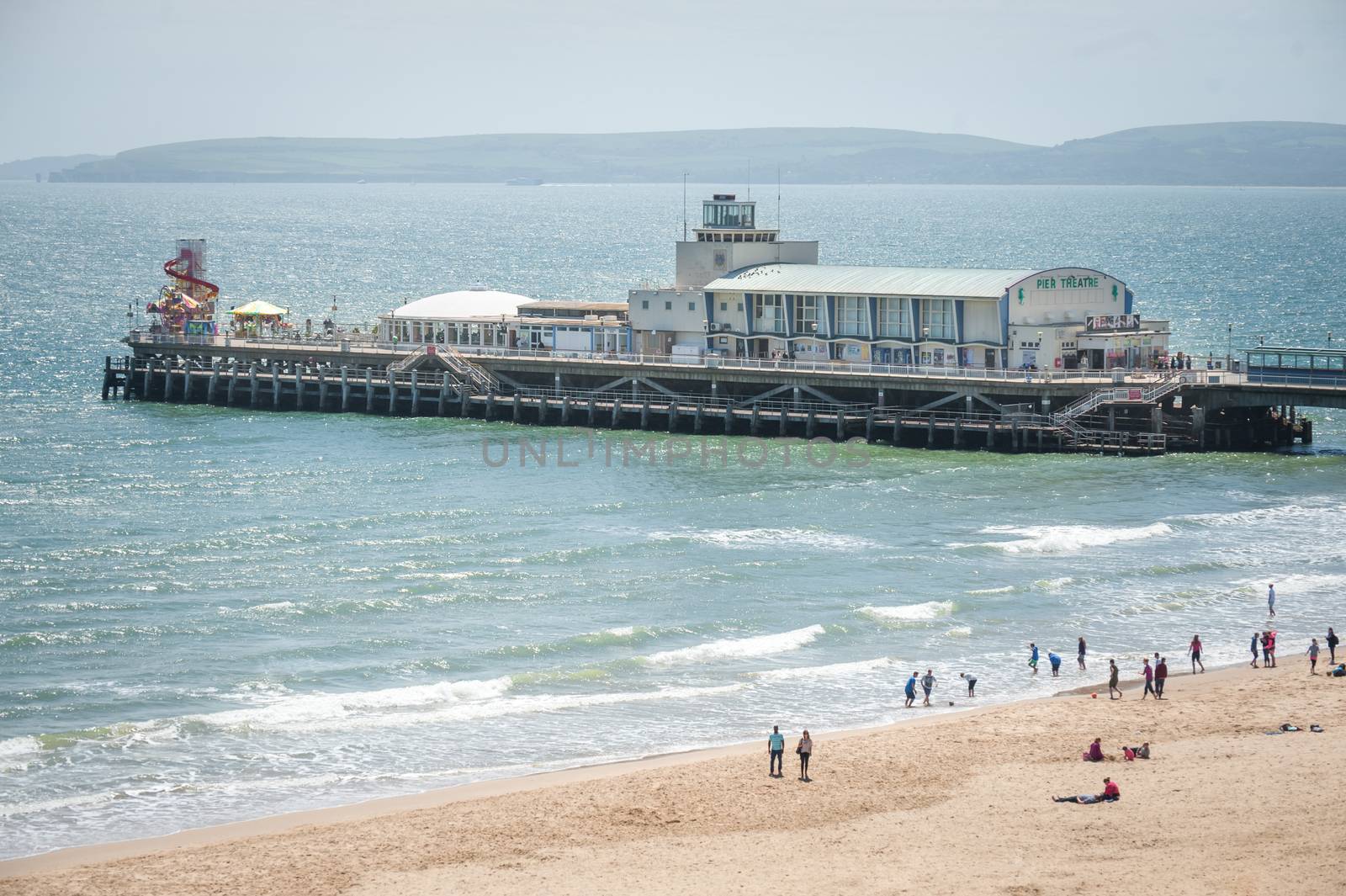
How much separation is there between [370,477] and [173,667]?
2672cm

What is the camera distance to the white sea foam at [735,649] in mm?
46281

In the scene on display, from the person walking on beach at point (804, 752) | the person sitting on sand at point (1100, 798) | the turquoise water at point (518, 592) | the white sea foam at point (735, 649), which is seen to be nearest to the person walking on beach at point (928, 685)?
the turquoise water at point (518, 592)

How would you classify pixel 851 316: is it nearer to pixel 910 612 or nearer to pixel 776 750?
pixel 910 612

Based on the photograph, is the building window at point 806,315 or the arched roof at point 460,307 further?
the arched roof at point 460,307

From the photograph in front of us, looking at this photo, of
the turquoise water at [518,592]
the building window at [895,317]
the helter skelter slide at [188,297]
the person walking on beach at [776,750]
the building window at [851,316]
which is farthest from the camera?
the helter skelter slide at [188,297]

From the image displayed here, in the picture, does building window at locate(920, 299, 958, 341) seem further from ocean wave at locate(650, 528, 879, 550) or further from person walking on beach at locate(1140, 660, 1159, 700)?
person walking on beach at locate(1140, 660, 1159, 700)

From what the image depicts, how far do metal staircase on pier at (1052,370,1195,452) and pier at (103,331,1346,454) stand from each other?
1.8 inches

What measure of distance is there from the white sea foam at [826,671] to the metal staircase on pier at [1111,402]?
29.6 m

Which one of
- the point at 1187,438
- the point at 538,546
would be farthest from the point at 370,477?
the point at 1187,438

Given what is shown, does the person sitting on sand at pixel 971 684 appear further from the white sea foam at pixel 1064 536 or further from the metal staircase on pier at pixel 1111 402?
the metal staircase on pier at pixel 1111 402

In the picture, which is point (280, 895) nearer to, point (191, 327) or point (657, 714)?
point (657, 714)

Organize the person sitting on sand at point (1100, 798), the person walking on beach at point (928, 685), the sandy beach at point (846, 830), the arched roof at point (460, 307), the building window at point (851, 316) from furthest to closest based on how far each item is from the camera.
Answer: the arched roof at point (460, 307) < the building window at point (851, 316) < the person walking on beach at point (928, 685) < the person sitting on sand at point (1100, 798) < the sandy beach at point (846, 830)

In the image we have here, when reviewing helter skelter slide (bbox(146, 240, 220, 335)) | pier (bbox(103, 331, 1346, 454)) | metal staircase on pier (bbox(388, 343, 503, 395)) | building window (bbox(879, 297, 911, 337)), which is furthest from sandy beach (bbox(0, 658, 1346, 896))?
helter skelter slide (bbox(146, 240, 220, 335))

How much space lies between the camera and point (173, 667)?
44.8 metres
